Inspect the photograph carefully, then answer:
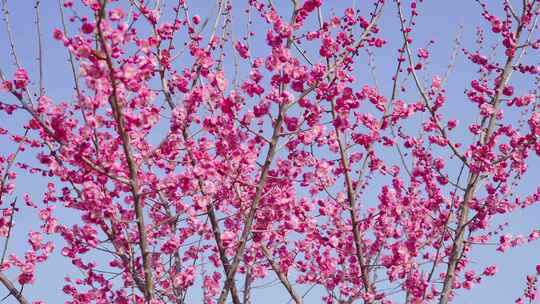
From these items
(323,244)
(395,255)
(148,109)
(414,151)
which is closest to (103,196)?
(148,109)

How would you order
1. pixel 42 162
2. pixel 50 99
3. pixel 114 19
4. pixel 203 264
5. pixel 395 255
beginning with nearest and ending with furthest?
pixel 114 19 < pixel 50 99 < pixel 42 162 < pixel 203 264 < pixel 395 255

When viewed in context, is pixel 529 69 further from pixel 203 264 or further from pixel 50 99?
pixel 50 99

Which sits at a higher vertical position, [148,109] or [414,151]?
[414,151]

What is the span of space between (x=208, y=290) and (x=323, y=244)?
64.6 inches

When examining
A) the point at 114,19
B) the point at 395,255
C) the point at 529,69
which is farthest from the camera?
the point at 529,69

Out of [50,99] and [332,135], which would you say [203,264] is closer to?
[332,135]

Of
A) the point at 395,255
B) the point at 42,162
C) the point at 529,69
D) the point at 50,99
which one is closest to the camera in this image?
the point at 50,99

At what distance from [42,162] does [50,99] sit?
94 centimetres

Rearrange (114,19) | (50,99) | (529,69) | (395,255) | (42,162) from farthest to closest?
(529,69) < (395,255) < (42,162) < (50,99) < (114,19)

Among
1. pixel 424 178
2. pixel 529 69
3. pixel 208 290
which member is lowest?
pixel 208 290

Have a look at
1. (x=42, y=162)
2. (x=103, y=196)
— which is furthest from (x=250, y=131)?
(x=42, y=162)

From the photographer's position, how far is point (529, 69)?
317 inches

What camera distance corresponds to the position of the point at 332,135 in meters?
6.87

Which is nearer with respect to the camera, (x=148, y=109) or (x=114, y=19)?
(x=114, y=19)
